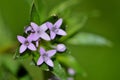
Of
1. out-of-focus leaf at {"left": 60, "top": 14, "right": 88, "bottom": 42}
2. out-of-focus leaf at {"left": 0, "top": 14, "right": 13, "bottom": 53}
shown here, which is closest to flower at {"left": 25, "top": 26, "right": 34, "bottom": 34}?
out-of-focus leaf at {"left": 60, "top": 14, "right": 88, "bottom": 42}

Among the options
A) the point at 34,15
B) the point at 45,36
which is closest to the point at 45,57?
the point at 45,36

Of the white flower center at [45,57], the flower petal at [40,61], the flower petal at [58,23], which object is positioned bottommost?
the flower petal at [40,61]

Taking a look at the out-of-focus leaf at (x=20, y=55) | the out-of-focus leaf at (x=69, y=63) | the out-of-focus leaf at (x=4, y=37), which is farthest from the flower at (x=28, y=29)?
the out-of-focus leaf at (x=4, y=37)

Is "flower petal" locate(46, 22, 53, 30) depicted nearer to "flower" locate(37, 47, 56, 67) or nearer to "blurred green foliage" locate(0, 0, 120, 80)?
"flower" locate(37, 47, 56, 67)

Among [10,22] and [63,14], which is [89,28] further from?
[63,14]

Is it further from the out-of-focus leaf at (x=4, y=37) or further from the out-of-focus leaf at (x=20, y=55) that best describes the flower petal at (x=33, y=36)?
the out-of-focus leaf at (x=4, y=37)

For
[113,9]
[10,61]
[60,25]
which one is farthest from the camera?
[113,9]

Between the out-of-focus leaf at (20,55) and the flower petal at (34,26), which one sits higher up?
the flower petal at (34,26)

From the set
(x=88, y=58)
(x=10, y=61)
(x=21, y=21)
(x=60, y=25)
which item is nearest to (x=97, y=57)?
(x=88, y=58)
